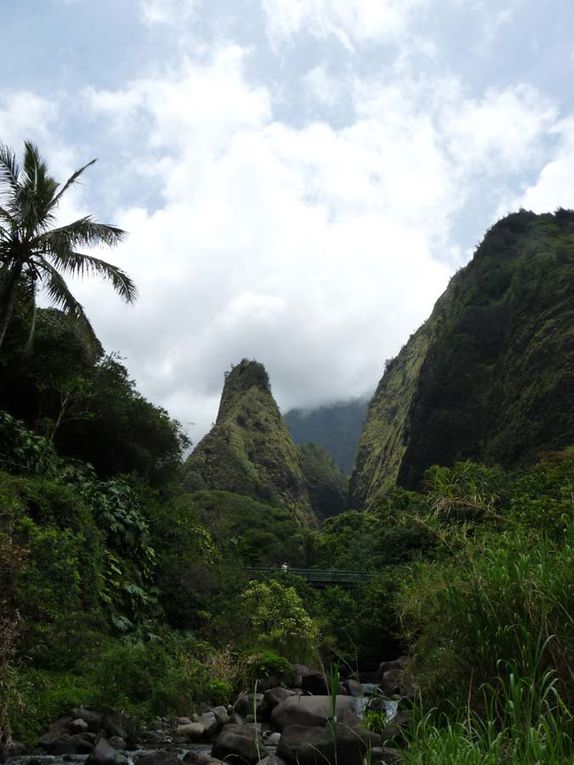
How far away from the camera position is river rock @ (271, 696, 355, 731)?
1046cm

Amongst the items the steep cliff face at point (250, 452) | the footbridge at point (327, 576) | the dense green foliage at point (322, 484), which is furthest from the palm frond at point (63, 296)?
the dense green foliage at point (322, 484)

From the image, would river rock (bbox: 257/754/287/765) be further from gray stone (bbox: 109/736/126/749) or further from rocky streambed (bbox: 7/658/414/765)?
gray stone (bbox: 109/736/126/749)

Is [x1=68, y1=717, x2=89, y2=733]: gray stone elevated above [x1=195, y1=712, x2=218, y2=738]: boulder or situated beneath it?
elevated above

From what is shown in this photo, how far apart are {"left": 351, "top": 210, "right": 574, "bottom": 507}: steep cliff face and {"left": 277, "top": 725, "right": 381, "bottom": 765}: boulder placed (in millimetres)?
43566

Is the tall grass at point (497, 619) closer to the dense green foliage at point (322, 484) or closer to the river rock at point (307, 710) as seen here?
the river rock at point (307, 710)

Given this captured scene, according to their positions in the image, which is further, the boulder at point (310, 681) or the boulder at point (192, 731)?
the boulder at point (310, 681)

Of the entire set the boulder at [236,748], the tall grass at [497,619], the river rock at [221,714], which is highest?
the tall grass at [497,619]

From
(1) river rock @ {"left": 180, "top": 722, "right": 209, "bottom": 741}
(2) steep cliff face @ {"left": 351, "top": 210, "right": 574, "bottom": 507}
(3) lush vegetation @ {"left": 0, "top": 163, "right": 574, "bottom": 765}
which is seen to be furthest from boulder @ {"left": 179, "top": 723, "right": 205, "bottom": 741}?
(2) steep cliff face @ {"left": 351, "top": 210, "right": 574, "bottom": 507}

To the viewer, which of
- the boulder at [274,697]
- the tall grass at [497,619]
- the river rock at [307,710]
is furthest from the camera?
the boulder at [274,697]

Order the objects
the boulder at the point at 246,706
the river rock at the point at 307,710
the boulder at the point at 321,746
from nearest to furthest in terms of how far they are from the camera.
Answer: the boulder at the point at 321,746 < the river rock at the point at 307,710 < the boulder at the point at 246,706

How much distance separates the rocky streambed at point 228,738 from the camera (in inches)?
334

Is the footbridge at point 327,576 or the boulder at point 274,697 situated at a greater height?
the footbridge at point 327,576

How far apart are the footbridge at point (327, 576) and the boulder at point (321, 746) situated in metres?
20.7

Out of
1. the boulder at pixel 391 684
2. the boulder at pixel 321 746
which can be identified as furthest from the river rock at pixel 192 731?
the boulder at pixel 391 684
